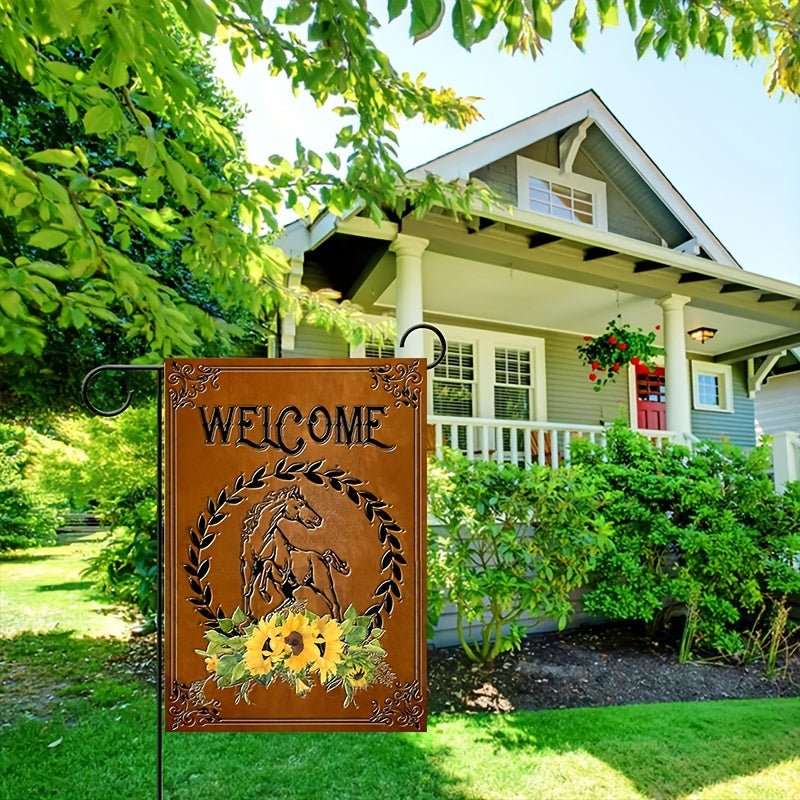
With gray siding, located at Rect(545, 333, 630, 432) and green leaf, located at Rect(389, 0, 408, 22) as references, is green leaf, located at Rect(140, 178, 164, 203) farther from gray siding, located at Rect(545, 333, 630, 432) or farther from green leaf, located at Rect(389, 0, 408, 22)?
gray siding, located at Rect(545, 333, 630, 432)

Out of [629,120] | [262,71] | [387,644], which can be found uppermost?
[629,120]

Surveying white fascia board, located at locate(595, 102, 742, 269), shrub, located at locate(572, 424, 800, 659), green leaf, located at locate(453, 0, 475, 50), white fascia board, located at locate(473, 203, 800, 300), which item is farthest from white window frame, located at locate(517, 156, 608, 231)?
green leaf, located at locate(453, 0, 475, 50)

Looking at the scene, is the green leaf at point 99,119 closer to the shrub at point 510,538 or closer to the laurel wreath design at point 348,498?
the laurel wreath design at point 348,498

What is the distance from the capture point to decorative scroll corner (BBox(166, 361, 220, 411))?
46.4 inches

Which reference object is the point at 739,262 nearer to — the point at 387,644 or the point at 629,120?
the point at 629,120

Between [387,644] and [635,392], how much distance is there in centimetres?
915

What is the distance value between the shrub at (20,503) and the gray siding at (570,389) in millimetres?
7793

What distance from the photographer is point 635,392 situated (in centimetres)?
931

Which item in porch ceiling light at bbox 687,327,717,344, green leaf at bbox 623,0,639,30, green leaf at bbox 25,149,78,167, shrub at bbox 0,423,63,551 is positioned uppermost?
porch ceiling light at bbox 687,327,717,344

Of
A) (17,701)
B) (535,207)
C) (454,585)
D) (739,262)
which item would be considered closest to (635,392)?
(739,262)

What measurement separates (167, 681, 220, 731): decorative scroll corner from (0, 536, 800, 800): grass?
5.43 ft

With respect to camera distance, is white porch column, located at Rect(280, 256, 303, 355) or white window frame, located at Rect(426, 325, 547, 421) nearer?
white porch column, located at Rect(280, 256, 303, 355)

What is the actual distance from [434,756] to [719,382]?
994 cm

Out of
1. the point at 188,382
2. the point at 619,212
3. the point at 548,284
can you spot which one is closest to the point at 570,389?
the point at 548,284
